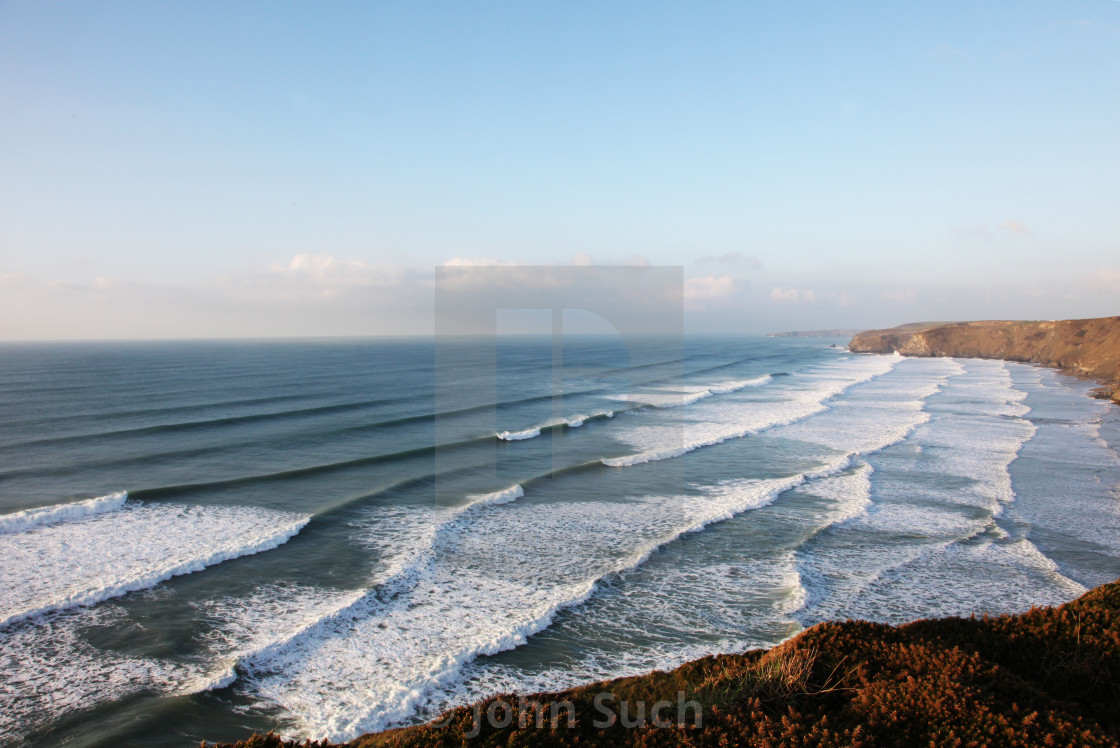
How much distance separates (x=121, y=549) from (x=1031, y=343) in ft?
306

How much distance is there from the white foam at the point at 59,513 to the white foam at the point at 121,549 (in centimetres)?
31

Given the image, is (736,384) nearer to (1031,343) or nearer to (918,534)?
(918,534)

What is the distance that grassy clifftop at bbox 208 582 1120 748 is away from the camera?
514 cm

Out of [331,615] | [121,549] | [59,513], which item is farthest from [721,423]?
[59,513]

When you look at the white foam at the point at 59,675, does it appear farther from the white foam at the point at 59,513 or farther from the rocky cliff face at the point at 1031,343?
the rocky cliff face at the point at 1031,343

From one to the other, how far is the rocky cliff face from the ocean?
3090cm

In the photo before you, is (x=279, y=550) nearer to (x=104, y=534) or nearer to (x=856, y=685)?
(x=104, y=534)

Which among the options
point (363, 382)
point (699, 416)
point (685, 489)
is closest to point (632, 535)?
point (685, 489)

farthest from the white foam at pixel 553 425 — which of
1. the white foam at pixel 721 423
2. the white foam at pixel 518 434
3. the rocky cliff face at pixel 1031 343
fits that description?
the rocky cliff face at pixel 1031 343

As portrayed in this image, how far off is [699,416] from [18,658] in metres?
31.4

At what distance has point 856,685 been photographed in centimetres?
602

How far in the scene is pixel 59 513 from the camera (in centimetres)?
1653

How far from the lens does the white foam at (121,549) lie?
1177 cm

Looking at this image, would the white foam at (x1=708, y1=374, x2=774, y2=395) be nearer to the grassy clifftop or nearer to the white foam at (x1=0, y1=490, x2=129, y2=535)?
the white foam at (x1=0, y1=490, x2=129, y2=535)
